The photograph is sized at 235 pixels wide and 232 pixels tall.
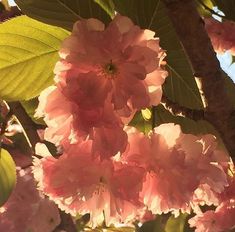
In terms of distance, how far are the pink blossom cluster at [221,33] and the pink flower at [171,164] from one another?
65 cm

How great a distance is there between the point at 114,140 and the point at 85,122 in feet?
0.15

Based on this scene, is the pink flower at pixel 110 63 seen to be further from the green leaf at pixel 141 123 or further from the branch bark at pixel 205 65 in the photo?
the green leaf at pixel 141 123

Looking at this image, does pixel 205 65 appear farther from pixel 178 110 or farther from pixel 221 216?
pixel 221 216

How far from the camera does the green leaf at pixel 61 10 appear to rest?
864mm

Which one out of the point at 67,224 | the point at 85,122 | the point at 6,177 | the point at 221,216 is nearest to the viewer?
the point at 85,122

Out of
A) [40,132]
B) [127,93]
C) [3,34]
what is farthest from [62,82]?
[40,132]

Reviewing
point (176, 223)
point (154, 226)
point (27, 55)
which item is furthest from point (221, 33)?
point (27, 55)

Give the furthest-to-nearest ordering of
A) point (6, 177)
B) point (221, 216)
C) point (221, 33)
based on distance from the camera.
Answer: point (221, 33), point (6, 177), point (221, 216)

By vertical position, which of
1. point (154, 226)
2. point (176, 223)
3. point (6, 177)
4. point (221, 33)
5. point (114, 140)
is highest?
point (114, 140)

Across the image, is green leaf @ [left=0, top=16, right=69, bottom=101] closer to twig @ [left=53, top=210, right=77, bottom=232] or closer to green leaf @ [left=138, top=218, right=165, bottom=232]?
twig @ [left=53, top=210, right=77, bottom=232]

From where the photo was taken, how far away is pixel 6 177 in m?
1.39

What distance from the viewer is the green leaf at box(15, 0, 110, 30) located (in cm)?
86

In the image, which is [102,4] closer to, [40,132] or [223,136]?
[223,136]

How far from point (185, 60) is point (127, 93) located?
0.83ft
